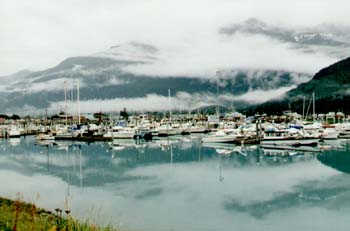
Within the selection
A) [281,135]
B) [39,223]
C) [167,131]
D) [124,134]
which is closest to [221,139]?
[281,135]

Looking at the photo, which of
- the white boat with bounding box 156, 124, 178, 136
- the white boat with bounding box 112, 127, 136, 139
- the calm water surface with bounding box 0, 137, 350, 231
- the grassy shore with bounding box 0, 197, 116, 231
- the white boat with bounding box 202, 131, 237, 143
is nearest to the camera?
the grassy shore with bounding box 0, 197, 116, 231

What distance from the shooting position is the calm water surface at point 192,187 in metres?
21.6

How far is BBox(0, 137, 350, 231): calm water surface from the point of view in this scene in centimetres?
2162

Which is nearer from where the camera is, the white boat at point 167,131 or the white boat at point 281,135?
the white boat at point 281,135

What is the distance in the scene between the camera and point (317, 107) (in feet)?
589

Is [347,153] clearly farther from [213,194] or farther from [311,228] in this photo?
[311,228]

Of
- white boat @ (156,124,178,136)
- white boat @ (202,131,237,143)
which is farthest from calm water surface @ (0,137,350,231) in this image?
white boat @ (156,124,178,136)

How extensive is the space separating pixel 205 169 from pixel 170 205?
17644mm

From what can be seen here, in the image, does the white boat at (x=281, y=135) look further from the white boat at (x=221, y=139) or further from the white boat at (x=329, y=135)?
the white boat at (x=329, y=135)

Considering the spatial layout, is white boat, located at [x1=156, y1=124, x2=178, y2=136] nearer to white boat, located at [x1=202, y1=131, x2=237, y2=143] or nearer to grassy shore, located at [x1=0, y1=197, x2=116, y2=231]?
white boat, located at [x1=202, y1=131, x2=237, y2=143]

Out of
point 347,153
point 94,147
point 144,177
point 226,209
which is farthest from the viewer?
point 94,147

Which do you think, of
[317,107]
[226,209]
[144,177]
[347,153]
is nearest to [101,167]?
[144,177]

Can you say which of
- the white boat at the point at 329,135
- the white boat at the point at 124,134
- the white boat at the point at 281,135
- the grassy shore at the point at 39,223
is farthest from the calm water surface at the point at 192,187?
the white boat at the point at 124,134

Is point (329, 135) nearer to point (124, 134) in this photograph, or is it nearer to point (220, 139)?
point (220, 139)
